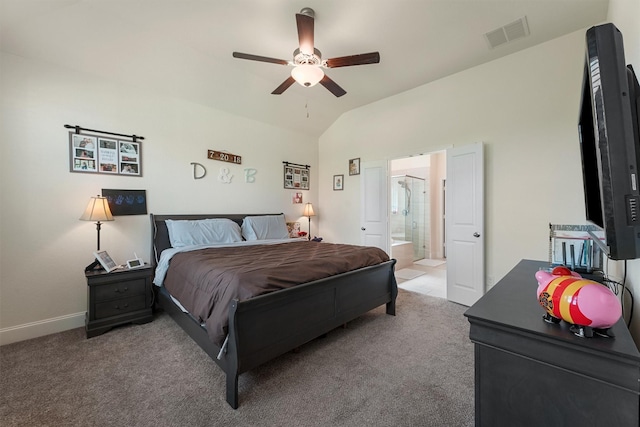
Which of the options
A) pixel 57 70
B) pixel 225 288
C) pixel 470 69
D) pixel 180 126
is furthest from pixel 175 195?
pixel 470 69

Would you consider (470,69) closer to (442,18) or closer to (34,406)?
(442,18)

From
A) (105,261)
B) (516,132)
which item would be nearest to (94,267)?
(105,261)

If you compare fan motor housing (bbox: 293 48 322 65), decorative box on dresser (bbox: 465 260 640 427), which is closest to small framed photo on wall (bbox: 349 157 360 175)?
fan motor housing (bbox: 293 48 322 65)

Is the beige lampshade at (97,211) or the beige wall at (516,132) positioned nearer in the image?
the beige lampshade at (97,211)

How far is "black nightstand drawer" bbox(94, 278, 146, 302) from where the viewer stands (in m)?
2.64

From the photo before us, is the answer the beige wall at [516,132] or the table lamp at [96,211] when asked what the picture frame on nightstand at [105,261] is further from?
the beige wall at [516,132]

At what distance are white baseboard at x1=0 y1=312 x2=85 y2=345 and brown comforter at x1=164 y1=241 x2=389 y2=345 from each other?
107 cm

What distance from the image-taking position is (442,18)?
8.30 feet

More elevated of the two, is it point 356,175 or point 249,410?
point 356,175

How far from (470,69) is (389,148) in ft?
4.90

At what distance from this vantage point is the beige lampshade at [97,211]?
2.69 metres

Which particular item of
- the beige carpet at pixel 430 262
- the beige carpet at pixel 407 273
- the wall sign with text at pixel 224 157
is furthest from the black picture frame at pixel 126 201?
the beige carpet at pixel 430 262

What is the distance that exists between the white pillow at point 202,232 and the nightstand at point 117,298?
20.6 inches

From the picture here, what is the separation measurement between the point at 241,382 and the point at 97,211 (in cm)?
227
